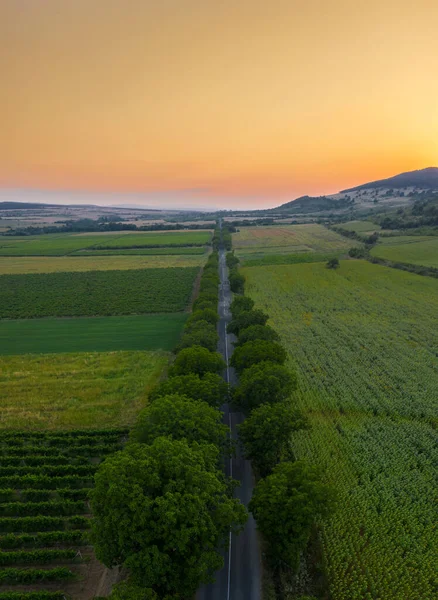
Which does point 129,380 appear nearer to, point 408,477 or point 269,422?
point 269,422

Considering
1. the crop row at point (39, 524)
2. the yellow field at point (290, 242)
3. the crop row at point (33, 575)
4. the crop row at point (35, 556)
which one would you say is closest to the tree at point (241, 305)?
the crop row at point (39, 524)

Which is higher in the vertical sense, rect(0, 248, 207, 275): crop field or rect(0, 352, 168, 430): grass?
rect(0, 248, 207, 275): crop field

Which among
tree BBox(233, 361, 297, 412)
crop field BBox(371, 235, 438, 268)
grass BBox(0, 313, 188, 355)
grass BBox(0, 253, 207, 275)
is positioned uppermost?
crop field BBox(371, 235, 438, 268)

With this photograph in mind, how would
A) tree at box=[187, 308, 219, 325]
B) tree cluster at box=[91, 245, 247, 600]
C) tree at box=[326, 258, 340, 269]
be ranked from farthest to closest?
1. tree at box=[326, 258, 340, 269]
2. tree at box=[187, 308, 219, 325]
3. tree cluster at box=[91, 245, 247, 600]

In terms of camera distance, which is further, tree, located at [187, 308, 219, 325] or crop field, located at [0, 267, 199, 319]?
crop field, located at [0, 267, 199, 319]

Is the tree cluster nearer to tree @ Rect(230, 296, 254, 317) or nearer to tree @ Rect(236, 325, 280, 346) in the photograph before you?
tree @ Rect(236, 325, 280, 346)

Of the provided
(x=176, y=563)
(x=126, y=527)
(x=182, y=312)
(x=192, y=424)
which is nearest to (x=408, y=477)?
(x=192, y=424)

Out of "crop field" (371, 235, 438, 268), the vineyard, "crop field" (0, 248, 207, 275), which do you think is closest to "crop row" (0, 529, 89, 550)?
the vineyard

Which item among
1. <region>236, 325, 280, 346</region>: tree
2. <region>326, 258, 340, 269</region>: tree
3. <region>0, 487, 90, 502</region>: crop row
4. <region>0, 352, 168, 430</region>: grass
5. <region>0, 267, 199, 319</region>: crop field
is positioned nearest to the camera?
<region>0, 487, 90, 502</region>: crop row
